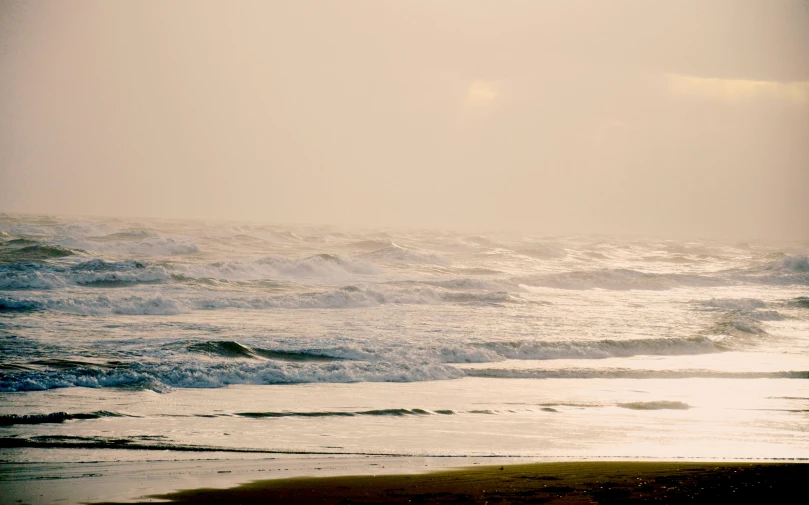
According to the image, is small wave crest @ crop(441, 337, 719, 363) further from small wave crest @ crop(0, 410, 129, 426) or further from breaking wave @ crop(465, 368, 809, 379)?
small wave crest @ crop(0, 410, 129, 426)

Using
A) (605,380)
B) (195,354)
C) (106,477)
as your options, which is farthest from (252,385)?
(605,380)

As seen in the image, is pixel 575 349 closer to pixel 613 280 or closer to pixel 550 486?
pixel 550 486

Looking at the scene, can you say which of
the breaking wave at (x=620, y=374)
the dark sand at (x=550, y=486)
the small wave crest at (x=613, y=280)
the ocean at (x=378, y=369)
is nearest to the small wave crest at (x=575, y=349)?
Answer: the ocean at (x=378, y=369)

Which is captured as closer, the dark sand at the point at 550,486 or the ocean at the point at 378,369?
the dark sand at the point at 550,486

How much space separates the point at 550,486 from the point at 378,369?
702cm

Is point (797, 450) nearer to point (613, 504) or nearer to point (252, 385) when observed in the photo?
point (613, 504)

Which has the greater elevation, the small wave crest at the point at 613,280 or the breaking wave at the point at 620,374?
the breaking wave at the point at 620,374

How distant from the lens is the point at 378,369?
578 inches

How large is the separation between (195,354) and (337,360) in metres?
2.79

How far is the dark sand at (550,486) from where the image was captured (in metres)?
7.34

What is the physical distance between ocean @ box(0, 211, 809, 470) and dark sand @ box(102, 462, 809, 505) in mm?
721

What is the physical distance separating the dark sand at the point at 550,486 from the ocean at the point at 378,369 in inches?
28.4

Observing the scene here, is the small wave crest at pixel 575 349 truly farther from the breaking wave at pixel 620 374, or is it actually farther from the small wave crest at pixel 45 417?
the small wave crest at pixel 45 417

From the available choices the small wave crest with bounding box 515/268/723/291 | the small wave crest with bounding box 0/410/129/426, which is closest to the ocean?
the small wave crest with bounding box 0/410/129/426
